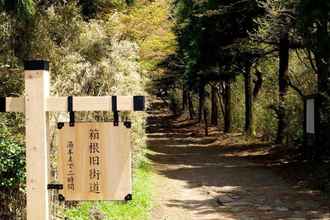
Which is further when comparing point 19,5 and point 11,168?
point 19,5

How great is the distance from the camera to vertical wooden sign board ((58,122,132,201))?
5863 millimetres

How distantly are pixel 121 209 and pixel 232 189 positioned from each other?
4592 millimetres

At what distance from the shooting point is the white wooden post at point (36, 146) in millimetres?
5863

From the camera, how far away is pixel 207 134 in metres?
36.4

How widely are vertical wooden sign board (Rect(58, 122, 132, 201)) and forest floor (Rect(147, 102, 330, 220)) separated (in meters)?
5.18

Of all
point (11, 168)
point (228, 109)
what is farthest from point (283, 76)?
point (11, 168)

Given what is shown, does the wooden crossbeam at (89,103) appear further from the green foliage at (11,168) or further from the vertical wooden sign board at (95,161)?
the green foliage at (11,168)

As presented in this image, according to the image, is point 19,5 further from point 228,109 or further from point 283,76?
point 228,109

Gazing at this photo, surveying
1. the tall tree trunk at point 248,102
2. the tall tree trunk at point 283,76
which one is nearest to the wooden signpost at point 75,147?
the tall tree trunk at point 283,76

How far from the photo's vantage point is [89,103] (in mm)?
5859

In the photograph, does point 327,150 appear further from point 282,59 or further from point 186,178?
point 282,59

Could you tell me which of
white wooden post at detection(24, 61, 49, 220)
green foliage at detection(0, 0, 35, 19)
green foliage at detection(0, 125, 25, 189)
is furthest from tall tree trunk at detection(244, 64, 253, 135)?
white wooden post at detection(24, 61, 49, 220)

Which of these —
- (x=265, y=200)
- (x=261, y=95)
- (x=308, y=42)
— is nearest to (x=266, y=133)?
(x=261, y=95)

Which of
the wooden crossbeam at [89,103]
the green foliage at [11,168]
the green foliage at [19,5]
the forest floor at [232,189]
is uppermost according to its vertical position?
the green foliage at [19,5]
